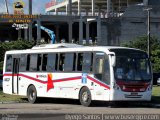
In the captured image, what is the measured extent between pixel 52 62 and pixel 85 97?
3.32 meters

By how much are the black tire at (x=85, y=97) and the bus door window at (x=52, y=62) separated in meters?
2.54

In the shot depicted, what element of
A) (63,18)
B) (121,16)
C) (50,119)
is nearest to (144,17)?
(121,16)

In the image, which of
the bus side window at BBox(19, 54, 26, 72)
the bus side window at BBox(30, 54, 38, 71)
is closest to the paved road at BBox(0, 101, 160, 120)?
the bus side window at BBox(30, 54, 38, 71)

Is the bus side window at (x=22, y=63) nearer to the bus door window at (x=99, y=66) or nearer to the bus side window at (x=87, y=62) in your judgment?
the bus side window at (x=87, y=62)

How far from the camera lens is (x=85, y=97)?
23.8 metres

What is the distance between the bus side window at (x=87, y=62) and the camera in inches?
934

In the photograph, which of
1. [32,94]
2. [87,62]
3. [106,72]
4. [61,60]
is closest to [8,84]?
[32,94]

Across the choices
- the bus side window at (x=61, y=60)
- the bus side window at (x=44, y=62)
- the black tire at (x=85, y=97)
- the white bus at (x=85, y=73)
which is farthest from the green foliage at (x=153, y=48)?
the black tire at (x=85, y=97)

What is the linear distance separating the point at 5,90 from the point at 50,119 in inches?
551

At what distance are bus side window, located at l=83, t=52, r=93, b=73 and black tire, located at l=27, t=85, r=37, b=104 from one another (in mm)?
4388

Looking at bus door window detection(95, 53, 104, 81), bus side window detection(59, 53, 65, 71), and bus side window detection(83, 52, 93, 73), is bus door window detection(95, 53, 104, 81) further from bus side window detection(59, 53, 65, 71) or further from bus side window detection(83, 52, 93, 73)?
bus side window detection(59, 53, 65, 71)

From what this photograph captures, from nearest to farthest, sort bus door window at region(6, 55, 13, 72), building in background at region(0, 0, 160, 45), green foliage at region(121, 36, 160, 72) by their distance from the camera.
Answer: bus door window at region(6, 55, 13, 72), green foliage at region(121, 36, 160, 72), building in background at region(0, 0, 160, 45)

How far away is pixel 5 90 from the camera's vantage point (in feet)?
97.0

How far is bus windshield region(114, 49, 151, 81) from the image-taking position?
74.8 feet
